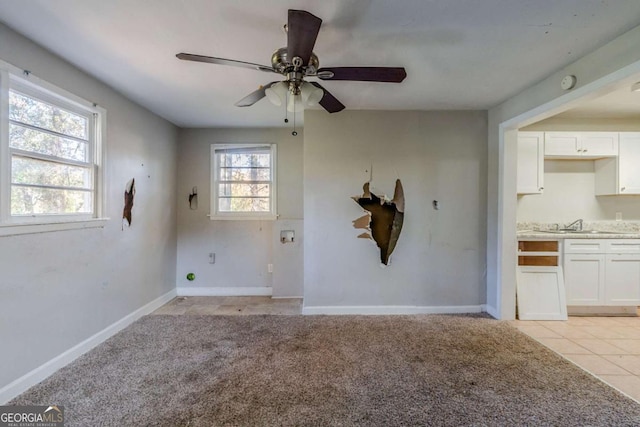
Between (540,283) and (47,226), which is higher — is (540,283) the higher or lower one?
the lower one

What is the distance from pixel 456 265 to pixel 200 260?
11.2 feet

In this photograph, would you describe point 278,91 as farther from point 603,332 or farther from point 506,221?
point 603,332

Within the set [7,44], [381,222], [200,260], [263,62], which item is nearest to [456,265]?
[381,222]

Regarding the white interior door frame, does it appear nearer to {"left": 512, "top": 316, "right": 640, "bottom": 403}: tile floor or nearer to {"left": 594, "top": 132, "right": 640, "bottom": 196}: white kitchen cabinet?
{"left": 512, "top": 316, "right": 640, "bottom": 403}: tile floor

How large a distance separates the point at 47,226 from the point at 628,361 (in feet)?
15.2

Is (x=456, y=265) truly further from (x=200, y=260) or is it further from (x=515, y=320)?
(x=200, y=260)

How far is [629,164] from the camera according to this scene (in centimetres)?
354

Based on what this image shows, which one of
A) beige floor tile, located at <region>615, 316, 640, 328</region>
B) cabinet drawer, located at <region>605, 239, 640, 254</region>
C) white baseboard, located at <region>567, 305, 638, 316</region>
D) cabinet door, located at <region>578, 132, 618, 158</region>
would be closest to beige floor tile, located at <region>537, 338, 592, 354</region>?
white baseboard, located at <region>567, 305, 638, 316</region>

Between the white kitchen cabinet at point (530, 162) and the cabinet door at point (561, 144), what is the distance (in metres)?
0.08

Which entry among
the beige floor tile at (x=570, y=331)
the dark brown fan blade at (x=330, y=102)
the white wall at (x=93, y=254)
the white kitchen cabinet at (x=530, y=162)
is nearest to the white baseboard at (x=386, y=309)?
the beige floor tile at (x=570, y=331)

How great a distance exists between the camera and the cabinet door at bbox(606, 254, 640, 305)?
10.8ft

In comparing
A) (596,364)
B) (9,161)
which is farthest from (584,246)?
(9,161)

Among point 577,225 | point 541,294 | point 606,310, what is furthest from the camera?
point 577,225

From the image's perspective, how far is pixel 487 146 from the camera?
11.3ft
